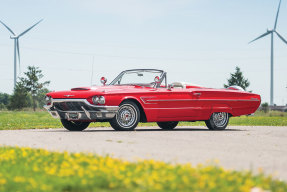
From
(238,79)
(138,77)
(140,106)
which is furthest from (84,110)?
(238,79)

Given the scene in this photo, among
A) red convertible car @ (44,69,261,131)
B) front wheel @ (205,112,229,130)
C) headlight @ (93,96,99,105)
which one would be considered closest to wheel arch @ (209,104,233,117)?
red convertible car @ (44,69,261,131)

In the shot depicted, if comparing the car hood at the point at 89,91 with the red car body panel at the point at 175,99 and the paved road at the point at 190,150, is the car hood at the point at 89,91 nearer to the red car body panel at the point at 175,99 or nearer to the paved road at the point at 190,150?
the red car body panel at the point at 175,99

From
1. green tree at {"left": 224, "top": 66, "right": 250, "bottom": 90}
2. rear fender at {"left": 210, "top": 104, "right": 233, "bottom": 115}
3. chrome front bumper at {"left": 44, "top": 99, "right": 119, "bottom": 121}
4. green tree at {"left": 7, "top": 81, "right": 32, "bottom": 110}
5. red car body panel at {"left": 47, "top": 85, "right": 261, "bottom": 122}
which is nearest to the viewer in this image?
chrome front bumper at {"left": 44, "top": 99, "right": 119, "bottom": 121}

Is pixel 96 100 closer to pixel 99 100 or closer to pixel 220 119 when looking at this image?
pixel 99 100

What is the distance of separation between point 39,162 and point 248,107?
960 centimetres

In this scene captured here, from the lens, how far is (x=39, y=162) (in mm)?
6141

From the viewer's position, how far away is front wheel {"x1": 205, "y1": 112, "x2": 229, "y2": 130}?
1402cm

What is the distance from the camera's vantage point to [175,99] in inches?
510

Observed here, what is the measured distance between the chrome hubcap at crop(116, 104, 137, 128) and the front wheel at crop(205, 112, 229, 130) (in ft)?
8.85

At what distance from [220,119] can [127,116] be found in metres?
3.23

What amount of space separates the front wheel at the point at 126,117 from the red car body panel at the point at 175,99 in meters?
0.19

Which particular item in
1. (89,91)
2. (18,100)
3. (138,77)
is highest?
(138,77)

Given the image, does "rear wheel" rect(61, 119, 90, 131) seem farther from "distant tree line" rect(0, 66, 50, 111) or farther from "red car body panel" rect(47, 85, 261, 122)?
"distant tree line" rect(0, 66, 50, 111)

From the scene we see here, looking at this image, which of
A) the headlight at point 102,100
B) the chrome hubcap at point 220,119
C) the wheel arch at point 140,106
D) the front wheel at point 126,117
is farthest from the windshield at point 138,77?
the chrome hubcap at point 220,119
